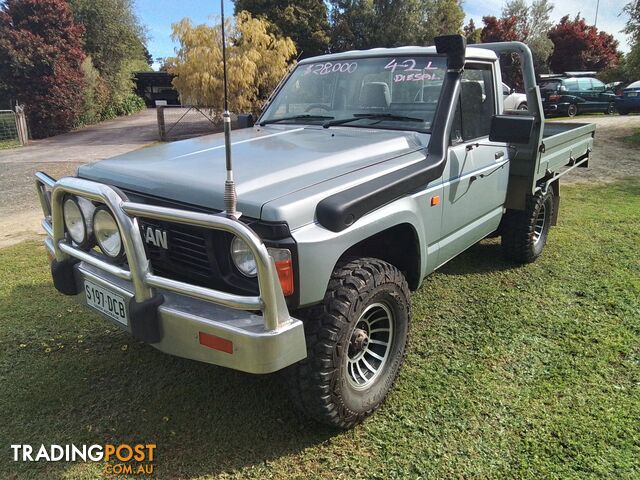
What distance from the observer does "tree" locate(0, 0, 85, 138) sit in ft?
64.7

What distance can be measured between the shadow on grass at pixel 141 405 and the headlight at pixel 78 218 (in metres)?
0.95

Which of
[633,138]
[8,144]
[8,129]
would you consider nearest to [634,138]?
[633,138]

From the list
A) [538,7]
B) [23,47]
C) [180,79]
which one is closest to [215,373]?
[180,79]

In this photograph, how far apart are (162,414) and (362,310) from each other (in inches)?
50.7

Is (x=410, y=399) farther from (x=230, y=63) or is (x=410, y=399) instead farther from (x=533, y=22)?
(x=533, y=22)

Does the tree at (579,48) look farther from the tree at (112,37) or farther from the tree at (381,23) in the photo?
the tree at (112,37)

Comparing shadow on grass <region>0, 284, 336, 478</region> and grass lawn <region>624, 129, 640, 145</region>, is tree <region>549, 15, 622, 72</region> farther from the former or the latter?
shadow on grass <region>0, 284, 336, 478</region>

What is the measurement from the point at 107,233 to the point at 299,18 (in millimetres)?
27403

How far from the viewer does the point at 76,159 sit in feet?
44.9

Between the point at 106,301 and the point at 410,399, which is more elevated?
the point at 106,301

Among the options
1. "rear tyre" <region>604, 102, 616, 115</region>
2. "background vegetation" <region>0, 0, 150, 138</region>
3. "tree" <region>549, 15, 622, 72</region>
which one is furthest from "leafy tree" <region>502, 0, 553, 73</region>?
"background vegetation" <region>0, 0, 150, 138</region>

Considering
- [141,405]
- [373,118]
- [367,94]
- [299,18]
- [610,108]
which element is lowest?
[141,405]

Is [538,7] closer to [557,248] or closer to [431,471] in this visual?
[557,248]

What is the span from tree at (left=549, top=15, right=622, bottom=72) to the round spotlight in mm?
39419
